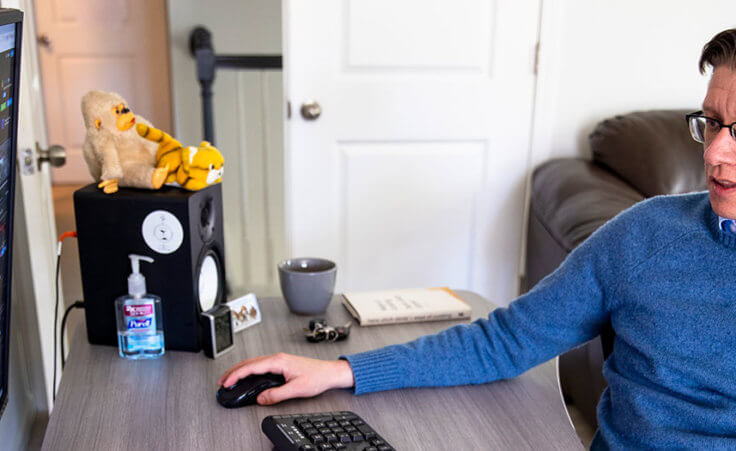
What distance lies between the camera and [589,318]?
99 cm

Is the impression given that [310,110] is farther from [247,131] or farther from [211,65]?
[247,131]

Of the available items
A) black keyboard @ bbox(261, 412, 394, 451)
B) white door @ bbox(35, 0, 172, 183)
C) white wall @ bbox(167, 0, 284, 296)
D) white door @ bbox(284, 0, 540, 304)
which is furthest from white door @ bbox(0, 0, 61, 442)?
white door @ bbox(35, 0, 172, 183)

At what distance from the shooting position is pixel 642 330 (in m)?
0.94

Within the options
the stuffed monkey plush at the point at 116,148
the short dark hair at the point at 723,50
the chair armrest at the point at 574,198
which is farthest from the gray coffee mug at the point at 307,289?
the chair armrest at the point at 574,198

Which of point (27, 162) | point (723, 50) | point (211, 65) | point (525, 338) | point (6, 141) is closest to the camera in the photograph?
point (6, 141)

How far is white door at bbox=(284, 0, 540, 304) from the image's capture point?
209cm

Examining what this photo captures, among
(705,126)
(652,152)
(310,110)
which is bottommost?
(652,152)

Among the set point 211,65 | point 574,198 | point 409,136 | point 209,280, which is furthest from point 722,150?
point 211,65

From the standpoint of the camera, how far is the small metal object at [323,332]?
42.6 inches

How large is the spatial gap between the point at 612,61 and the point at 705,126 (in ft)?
4.88

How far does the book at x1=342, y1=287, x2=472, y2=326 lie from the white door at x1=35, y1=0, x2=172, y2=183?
11.1 ft

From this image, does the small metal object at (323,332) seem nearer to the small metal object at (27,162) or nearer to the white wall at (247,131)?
the small metal object at (27,162)

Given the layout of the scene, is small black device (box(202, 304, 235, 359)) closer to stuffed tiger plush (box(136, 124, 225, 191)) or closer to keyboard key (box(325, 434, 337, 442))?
stuffed tiger plush (box(136, 124, 225, 191))

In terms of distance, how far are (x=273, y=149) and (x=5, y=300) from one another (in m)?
2.63
